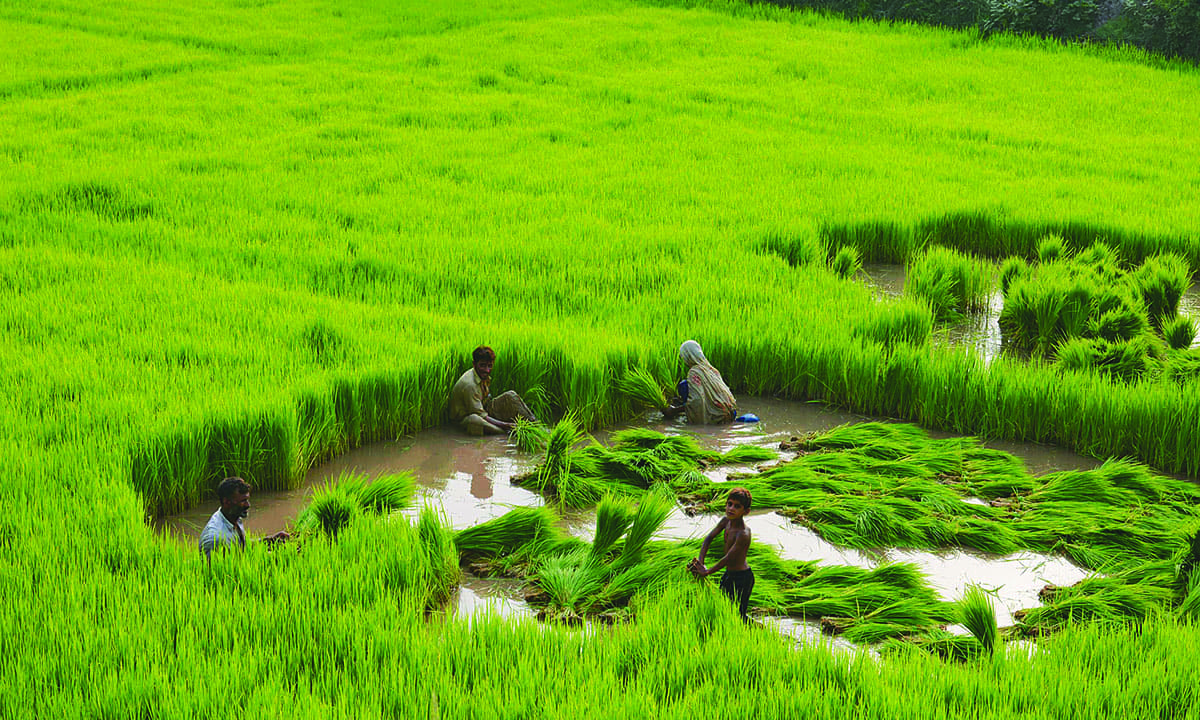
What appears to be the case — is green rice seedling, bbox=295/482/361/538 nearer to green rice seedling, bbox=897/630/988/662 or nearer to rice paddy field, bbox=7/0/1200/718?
rice paddy field, bbox=7/0/1200/718

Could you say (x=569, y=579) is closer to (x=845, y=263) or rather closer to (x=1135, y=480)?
(x=1135, y=480)

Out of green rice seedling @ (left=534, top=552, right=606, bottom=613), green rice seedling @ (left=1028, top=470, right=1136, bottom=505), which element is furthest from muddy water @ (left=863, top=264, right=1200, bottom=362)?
green rice seedling @ (left=534, top=552, right=606, bottom=613)

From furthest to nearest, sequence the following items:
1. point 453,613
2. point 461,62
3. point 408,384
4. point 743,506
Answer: point 461,62 < point 408,384 < point 453,613 < point 743,506

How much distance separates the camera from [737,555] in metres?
Answer: 3.22

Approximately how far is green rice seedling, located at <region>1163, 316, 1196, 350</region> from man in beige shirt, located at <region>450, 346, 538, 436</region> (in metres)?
3.86

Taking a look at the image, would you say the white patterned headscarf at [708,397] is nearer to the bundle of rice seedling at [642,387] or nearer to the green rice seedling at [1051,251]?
the bundle of rice seedling at [642,387]

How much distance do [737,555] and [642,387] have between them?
2.21 meters

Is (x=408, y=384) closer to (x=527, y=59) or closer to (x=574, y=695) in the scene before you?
(x=574, y=695)

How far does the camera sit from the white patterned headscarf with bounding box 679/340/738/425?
5152 millimetres

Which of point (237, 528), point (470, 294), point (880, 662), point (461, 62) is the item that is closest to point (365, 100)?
point (461, 62)

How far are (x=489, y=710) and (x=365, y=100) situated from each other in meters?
10.6

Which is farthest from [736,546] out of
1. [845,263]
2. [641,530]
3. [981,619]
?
[845,263]

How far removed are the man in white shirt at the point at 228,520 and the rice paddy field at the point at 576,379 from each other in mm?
144

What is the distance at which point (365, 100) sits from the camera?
1212 cm
